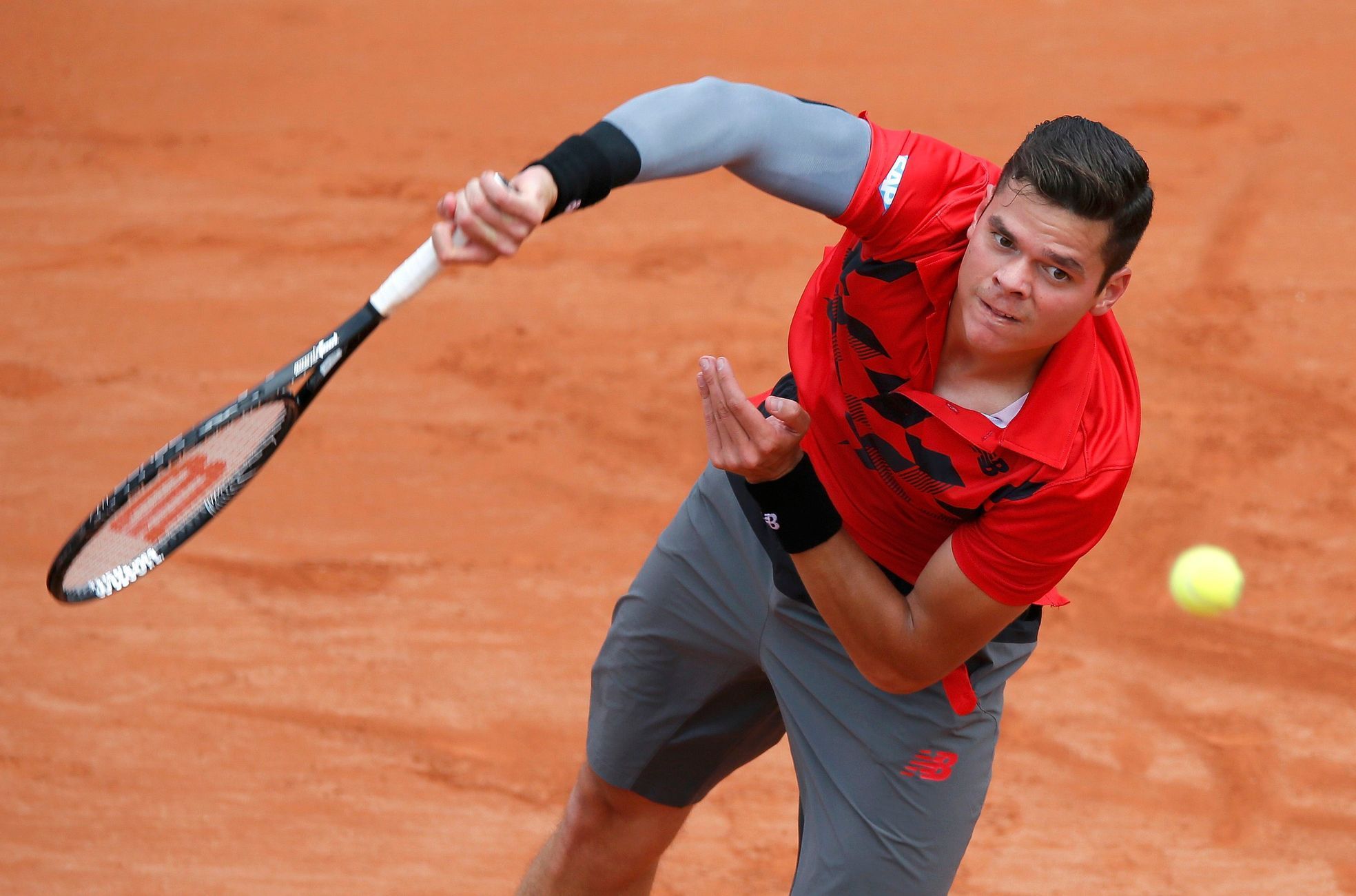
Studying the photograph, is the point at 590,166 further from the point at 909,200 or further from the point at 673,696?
the point at 673,696

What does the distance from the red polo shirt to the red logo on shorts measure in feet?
1.33

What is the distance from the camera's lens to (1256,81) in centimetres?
700

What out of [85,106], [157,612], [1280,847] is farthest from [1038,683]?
[85,106]

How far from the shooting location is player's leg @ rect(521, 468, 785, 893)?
2818 millimetres

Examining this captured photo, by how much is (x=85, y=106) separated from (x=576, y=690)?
457cm

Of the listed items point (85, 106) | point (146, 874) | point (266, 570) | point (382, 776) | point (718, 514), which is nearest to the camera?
point (718, 514)

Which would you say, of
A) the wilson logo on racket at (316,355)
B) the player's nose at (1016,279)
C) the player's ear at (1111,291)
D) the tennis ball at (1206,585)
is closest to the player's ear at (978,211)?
the player's nose at (1016,279)

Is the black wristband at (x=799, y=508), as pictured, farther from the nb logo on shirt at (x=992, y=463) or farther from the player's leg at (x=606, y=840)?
the player's leg at (x=606, y=840)

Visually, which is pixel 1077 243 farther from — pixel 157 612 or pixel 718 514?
pixel 157 612

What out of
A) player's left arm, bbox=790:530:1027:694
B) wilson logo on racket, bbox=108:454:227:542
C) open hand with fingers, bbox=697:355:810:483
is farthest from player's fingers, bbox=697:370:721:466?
wilson logo on racket, bbox=108:454:227:542

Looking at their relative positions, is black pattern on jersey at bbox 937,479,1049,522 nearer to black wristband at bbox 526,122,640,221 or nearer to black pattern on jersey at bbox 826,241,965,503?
black pattern on jersey at bbox 826,241,965,503

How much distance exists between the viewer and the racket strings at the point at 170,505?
2.56 meters

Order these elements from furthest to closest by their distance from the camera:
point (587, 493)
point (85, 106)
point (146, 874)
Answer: point (85, 106), point (587, 493), point (146, 874)

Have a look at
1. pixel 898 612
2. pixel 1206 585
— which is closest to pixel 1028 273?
pixel 898 612
